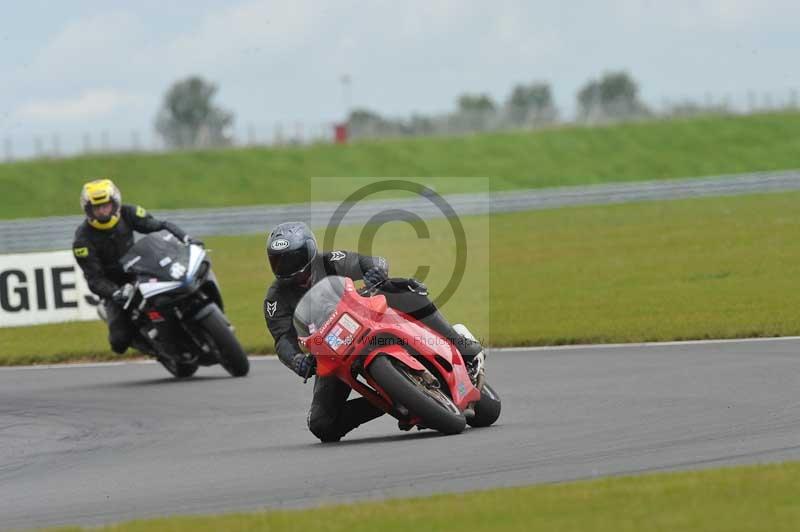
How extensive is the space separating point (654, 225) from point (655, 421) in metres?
20.0

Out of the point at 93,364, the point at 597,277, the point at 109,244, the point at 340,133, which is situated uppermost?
the point at 109,244

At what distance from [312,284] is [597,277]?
40.3 feet

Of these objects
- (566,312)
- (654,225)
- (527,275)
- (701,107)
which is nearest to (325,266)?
(566,312)

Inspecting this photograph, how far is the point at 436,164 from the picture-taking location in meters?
56.1

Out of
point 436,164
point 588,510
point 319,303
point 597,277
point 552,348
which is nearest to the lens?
point 588,510

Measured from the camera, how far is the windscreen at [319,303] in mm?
8852

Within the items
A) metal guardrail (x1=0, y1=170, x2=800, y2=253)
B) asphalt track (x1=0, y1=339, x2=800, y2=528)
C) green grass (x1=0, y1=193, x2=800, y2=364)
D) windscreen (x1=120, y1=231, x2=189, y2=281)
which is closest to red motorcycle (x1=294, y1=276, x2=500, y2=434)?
asphalt track (x1=0, y1=339, x2=800, y2=528)

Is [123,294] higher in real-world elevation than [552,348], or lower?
higher

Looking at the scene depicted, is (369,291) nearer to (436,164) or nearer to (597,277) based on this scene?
(597,277)

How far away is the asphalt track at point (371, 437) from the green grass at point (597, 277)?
1.91 metres

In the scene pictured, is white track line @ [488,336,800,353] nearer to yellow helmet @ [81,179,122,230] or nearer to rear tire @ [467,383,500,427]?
yellow helmet @ [81,179,122,230]

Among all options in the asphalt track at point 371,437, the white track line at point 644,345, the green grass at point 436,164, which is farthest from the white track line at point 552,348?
the green grass at point 436,164

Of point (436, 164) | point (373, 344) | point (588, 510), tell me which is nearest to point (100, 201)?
point (373, 344)

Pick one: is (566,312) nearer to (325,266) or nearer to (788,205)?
(325,266)
